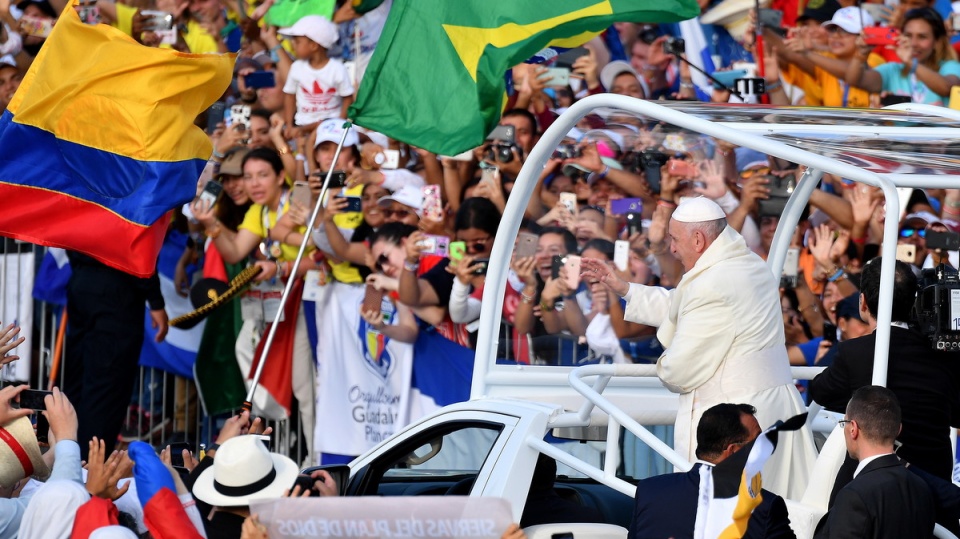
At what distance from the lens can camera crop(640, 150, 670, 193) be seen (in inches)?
393

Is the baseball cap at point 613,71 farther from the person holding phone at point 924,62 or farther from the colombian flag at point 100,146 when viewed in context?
the colombian flag at point 100,146

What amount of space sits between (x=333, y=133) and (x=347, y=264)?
105 centimetres

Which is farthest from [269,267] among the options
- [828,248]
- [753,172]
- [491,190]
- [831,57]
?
[831,57]

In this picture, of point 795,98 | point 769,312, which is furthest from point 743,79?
point 769,312

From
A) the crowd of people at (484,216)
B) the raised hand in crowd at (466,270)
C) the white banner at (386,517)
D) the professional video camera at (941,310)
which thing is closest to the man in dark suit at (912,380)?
the professional video camera at (941,310)

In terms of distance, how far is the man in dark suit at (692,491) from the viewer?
5.17 m

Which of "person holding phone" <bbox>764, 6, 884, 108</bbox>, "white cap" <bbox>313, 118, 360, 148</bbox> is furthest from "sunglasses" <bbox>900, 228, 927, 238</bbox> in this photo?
"white cap" <bbox>313, 118, 360, 148</bbox>

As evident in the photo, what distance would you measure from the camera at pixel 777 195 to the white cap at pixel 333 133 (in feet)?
10.7

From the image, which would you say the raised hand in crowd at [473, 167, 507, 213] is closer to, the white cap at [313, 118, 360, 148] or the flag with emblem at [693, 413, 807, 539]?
the white cap at [313, 118, 360, 148]

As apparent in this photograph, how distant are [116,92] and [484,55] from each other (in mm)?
2460

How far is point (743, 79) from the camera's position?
10.2 m

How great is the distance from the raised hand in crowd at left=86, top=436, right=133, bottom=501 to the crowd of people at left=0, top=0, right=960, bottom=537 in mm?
2554

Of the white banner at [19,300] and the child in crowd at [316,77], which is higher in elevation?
the child in crowd at [316,77]

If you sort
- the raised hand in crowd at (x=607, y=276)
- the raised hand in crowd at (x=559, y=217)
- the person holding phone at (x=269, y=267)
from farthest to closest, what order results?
the person holding phone at (x=269, y=267) < the raised hand in crowd at (x=559, y=217) < the raised hand in crowd at (x=607, y=276)
